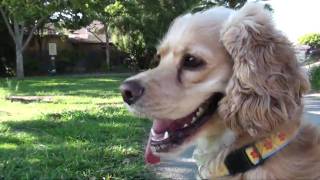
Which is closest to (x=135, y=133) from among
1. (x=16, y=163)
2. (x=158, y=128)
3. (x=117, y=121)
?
(x=117, y=121)

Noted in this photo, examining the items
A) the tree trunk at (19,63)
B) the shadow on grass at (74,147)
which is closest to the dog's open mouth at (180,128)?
the shadow on grass at (74,147)

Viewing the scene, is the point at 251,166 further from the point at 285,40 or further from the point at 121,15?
the point at 121,15

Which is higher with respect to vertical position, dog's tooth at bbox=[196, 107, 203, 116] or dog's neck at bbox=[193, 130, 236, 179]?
dog's tooth at bbox=[196, 107, 203, 116]

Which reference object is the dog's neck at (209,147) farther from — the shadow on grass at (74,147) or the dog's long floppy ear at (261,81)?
the shadow on grass at (74,147)

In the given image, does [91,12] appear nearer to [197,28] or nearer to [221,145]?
[197,28]

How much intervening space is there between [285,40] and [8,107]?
12.0 m

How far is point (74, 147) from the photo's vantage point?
7.45 meters

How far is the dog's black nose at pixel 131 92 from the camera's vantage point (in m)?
3.24

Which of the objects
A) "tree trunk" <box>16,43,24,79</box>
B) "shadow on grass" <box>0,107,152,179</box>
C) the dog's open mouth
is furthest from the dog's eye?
"tree trunk" <box>16,43,24,79</box>

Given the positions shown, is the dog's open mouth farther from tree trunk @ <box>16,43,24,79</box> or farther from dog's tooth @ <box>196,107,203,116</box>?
tree trunk @ <box>16,43,24,79</box>

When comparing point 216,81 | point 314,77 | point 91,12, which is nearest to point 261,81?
point 216,81

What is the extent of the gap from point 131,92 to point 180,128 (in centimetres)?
37

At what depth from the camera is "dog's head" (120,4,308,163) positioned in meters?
2.94

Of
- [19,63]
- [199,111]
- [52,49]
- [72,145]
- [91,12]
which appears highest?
[199,111]
